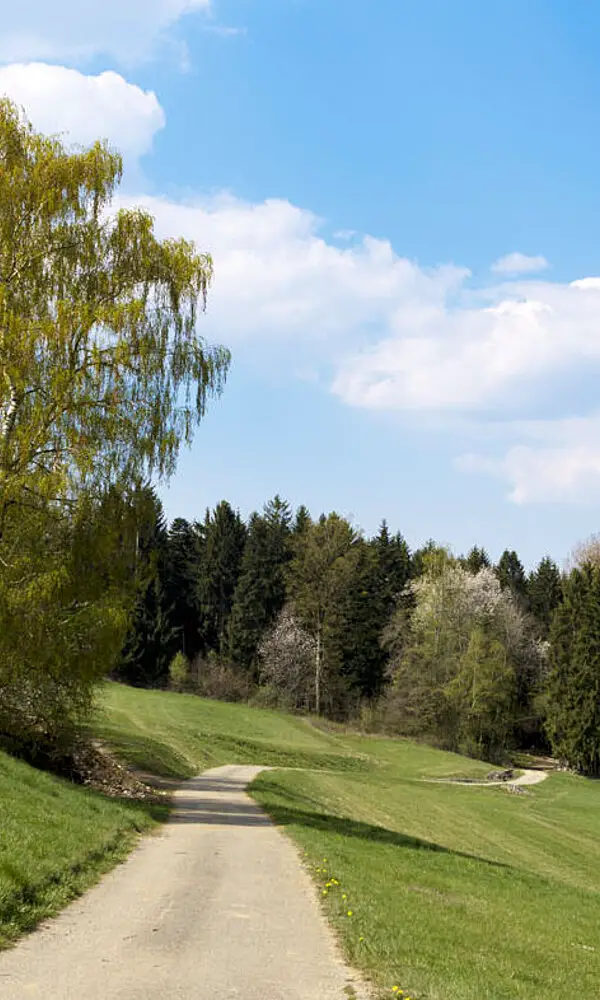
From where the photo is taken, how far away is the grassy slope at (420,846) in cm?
970

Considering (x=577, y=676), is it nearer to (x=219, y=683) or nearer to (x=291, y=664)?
(x=291, y=664)

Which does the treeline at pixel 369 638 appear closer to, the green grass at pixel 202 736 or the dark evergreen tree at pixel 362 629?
the dark evergreen tree at pixel 362 629

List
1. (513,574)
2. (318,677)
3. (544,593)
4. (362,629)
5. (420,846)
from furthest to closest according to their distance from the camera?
1. (513,574)
2. (544,593)
3. (362,629)
4. (318,677)
5. (420,846)

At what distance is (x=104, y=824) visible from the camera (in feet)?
56.3

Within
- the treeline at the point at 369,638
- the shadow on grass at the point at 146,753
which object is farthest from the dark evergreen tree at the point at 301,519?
the shadow on grass at the point at 146,753

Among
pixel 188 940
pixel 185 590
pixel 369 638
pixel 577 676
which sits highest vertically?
pixel 185 590

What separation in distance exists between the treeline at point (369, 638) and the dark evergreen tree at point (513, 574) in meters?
3.47

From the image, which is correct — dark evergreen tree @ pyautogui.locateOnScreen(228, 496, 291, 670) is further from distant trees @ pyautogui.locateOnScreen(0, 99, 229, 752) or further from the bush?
distant trees @ pyautogui.locateOnScreen(0, 99, 229, 752)

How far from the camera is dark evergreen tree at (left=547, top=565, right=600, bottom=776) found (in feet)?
225

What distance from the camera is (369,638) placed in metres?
83.2

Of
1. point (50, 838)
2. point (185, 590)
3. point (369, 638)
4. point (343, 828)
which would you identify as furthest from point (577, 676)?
point (50, 838)

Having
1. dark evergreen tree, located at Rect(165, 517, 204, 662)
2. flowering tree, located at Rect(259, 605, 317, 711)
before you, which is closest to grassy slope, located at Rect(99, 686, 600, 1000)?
flowering tree, located at Rect(259, 605, 317, 711)

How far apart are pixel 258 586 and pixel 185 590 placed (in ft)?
36.2

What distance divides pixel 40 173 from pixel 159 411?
6.30 meters
